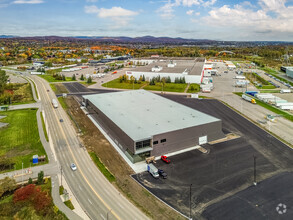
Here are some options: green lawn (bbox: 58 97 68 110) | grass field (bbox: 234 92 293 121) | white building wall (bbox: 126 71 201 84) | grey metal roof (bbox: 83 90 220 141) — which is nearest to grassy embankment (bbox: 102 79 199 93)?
white building wall (bbox: 126 71 201 84)

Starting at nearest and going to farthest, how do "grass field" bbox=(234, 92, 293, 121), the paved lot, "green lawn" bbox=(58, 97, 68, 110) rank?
the paved lot → "grass field" bbox=(234, 92, 293, 121) → "green lawn" bbox=(58, 97, 68, 110)

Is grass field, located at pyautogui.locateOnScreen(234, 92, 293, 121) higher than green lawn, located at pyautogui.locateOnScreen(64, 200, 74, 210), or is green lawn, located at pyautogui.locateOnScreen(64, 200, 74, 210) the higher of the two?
grass field, located at pyautogui.locateOnScreen(234, 92, 293, 121)

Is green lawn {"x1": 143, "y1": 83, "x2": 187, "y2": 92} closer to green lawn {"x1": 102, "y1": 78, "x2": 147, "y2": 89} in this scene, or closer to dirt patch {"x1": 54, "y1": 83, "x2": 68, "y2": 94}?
green lawn {"x1": 102, "y1": 78, "x2": 147, "y2": 89}

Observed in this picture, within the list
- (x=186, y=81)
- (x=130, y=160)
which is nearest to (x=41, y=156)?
(x=130, y=160)

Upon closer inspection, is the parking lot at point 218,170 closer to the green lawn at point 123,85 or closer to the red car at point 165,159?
the red car at point 165,159

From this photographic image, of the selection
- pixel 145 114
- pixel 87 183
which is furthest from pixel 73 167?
pixel 145 114

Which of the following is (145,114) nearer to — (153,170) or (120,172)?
(120,172)
